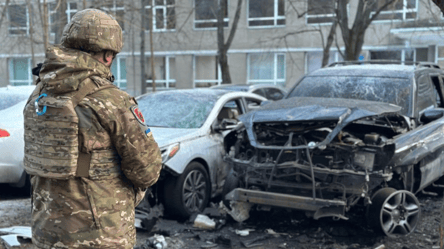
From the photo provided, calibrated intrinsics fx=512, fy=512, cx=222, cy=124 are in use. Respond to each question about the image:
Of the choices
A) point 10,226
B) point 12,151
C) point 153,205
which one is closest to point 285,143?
point 153,205

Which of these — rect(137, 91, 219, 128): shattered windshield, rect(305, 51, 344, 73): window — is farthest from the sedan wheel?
rect(305, 51, 344, 73): window

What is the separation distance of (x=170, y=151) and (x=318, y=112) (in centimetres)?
172

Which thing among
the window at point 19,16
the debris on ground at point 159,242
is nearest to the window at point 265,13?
the window at point 19,16

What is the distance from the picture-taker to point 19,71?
3241 centimetres

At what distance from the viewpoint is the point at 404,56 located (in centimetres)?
2517

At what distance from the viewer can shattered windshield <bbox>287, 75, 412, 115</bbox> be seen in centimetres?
643

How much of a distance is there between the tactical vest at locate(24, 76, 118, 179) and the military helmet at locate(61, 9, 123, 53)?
183 mm

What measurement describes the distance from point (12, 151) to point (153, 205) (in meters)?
2.14

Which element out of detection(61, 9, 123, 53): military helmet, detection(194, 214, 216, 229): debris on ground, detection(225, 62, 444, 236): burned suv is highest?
detection(61, 9, 123, 53): military helmet

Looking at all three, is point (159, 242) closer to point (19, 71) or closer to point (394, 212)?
point (394, 212)

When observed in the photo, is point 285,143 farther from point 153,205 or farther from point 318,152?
point 153,205

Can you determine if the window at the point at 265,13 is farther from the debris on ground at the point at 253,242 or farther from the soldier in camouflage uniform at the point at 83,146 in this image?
the soldier in camouflage uniform at the point at 83,146

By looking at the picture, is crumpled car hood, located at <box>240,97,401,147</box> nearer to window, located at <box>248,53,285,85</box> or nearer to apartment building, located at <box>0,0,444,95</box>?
apartment building, located at <box>0,0,444,95</box>

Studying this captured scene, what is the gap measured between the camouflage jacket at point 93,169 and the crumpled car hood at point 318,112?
2.95 meters
